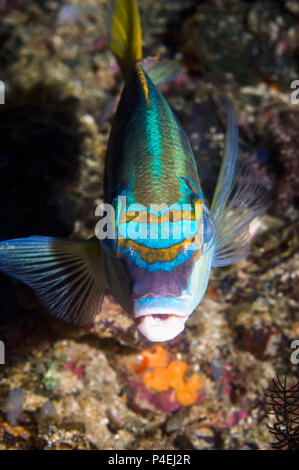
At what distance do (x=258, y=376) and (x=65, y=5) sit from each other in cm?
791

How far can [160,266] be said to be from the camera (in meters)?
1.84

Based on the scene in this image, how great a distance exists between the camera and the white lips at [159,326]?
5.93ft

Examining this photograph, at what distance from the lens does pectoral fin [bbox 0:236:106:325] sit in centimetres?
268

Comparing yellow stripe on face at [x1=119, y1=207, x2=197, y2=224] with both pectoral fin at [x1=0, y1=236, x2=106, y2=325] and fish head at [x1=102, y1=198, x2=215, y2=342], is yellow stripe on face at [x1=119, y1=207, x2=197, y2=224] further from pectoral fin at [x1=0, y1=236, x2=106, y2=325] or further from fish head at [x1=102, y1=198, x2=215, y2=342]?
pectoral fin at [x1=0, y1=236, x2=106, y2=325]

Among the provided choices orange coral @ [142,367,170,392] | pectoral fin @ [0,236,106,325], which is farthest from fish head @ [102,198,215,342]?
orange coral @ [142,367,170,392]

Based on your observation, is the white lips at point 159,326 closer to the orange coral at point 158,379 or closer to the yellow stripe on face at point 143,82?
the yellow stripe on face at point 143,82

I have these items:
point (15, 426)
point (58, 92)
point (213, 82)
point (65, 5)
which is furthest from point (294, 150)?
point (65, 5)

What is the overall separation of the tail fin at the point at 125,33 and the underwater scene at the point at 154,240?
0.02 meters

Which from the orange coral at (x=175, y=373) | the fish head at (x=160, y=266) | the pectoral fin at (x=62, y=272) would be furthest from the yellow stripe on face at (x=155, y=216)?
the orange coral at (x=175, y=373)

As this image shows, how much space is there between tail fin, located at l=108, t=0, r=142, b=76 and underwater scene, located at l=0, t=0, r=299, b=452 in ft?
0.06

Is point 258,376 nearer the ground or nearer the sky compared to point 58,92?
nearer the ground

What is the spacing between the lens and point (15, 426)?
3275 millimetres

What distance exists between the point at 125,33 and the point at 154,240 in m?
2.51
